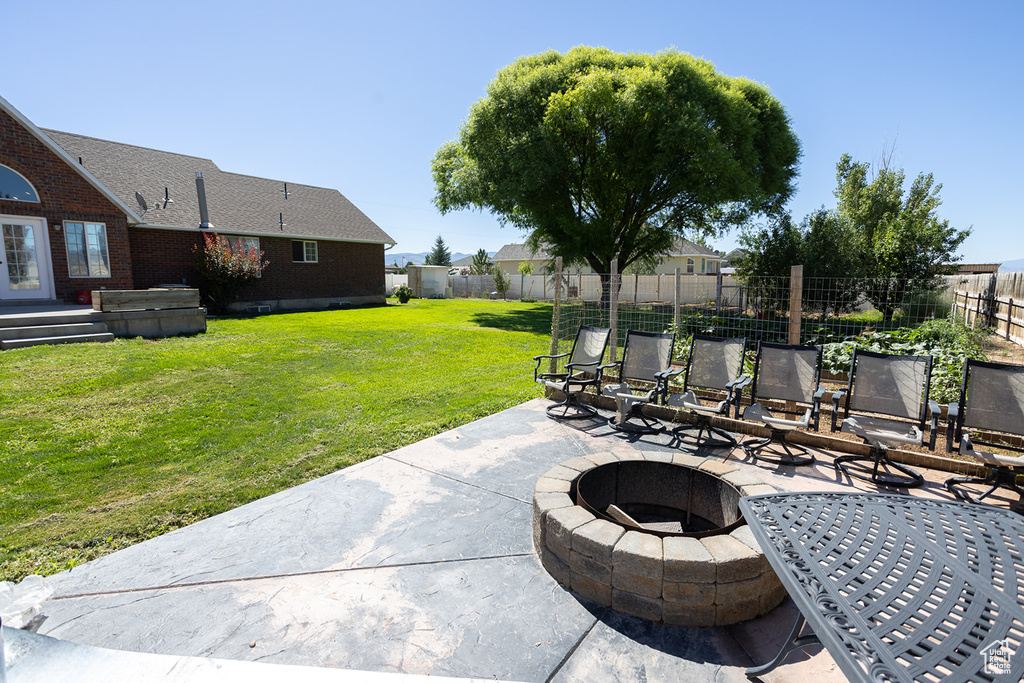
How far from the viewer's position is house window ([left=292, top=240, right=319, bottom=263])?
2052 cm

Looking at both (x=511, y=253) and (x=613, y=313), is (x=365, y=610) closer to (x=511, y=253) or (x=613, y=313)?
(x=613, y=313)

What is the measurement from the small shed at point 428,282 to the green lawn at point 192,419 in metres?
20.6

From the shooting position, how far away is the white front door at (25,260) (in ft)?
41.4

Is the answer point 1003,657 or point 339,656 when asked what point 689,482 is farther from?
point 339,656

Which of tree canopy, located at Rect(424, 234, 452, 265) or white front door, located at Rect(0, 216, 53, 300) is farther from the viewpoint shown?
tree canopy, located at Rect(424, 234, 452, 265)

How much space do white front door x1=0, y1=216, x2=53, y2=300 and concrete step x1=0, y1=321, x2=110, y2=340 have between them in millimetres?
4208

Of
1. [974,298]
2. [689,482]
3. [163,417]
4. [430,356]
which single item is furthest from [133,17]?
[974,298]

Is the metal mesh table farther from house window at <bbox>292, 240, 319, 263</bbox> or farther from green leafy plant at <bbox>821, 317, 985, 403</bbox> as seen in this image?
house window at <bbox>292, 240, 319, 263</bbox>

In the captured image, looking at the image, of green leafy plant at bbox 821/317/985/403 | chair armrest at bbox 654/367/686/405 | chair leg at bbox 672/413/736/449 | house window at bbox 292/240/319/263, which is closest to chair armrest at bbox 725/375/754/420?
chair leg at bbox 672/413/736/449

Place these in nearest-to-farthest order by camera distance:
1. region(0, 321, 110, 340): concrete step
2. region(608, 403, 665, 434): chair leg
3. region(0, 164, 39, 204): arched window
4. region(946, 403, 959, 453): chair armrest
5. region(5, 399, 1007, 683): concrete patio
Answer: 1. region(5, 399, 1007, 683): concrete patio
2. region(946, 403, 959, 453): chair armrest
3. region(608, 403, 665, 434): chair leg
4. region(0, 321, 110, 340): concrete step
5. region(0, 164, 39, 204): arched window

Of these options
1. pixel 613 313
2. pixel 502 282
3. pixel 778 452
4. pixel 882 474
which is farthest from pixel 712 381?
pixel 502 282

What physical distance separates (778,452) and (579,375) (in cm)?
253

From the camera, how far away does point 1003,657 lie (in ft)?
4.08

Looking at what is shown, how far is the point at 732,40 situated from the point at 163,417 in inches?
584
